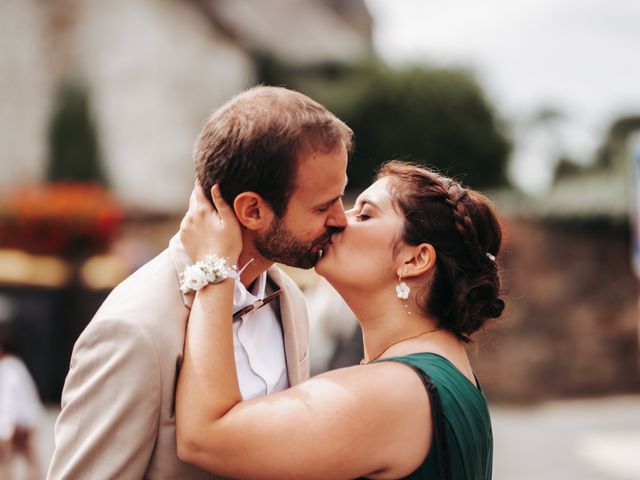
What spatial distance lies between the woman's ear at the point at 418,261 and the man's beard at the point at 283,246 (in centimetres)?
30

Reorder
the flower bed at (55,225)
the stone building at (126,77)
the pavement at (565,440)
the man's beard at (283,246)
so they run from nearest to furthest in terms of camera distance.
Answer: the man's beard at (283,246)
the pavement at (565,440)
the flower bed at (55,225)
the stone building at (126,77)

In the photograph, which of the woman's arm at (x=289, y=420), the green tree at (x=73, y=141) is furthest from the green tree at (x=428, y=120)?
the woman's arm at (x=289, y=420)

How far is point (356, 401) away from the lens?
2.39 metres

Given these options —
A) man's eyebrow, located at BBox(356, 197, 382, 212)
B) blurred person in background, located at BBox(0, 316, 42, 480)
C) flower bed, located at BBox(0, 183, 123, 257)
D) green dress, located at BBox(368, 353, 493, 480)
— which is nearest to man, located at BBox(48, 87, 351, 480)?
man's eyebrow, located at BBox(356, 197, 382, 212)

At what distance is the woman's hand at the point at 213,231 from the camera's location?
98.6 inches

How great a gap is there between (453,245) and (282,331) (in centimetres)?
65

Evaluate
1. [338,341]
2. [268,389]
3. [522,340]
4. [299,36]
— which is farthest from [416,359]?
[299,36]

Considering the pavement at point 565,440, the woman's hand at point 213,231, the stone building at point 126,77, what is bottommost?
the pavement at point 565,440

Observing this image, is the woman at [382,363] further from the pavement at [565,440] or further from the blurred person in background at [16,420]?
the pavement at [565,440]

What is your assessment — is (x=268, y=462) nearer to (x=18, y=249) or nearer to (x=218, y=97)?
(x=18, y=249)

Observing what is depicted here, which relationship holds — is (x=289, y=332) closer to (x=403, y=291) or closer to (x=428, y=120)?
(x=403, y=291)

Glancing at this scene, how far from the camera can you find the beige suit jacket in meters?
2.21

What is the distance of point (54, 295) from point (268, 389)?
33.7ft

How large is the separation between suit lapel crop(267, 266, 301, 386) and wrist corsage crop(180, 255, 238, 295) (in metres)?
0.41
